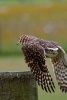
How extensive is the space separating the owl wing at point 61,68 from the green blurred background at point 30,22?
890 centimetres

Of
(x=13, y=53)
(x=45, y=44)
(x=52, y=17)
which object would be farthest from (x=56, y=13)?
(x=45, y=44)

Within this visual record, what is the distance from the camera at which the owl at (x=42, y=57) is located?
5.98 m

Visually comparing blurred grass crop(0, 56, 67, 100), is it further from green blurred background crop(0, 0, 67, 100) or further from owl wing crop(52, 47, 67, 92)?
owl wing crop(52, 47, 67, 92)

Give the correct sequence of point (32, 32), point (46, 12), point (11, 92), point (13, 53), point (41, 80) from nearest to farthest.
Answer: point (11, 92) → point (41, 80) → point (13, 53) → point (32, 32) → point (46, 12)

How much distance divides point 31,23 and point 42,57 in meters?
11.9

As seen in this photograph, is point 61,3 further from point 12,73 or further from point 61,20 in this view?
point 12,73

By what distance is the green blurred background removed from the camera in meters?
16.7

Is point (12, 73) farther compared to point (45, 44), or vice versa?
point (45, 44)

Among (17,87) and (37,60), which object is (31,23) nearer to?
(37,60)

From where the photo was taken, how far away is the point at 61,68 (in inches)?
242

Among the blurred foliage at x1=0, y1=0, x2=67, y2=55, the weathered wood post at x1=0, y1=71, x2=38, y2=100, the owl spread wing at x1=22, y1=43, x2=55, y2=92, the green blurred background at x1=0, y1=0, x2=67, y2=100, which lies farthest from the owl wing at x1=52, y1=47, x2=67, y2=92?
the blurred foliage at x1=0, y1=0, x2=67, y2=55

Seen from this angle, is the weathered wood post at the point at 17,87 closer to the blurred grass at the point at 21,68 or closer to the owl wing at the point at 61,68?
the owl wing at the point at 61,68

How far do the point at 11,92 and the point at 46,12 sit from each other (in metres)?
13.3

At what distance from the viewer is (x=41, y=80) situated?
5.89 meters
